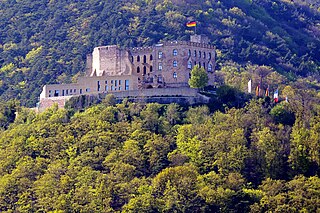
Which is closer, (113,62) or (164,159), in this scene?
(164,159)

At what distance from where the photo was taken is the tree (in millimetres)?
100000

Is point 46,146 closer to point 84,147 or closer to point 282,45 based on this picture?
point 84,147

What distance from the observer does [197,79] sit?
328 feet

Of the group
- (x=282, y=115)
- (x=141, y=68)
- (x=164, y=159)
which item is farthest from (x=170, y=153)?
(x=141, y=68)

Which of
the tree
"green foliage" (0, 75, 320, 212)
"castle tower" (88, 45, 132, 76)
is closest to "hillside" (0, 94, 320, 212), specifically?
"green foliage" (0, 75, 320, 212)

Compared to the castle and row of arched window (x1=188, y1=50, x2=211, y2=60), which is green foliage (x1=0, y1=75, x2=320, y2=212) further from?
row of arched window (x1=188, y1=50, x2=211, y2=60)

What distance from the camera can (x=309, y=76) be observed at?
14025 centimetres

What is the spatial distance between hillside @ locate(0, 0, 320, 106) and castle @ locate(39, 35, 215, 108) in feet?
80.6

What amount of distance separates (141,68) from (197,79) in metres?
6.31

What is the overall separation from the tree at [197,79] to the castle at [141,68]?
182 cm

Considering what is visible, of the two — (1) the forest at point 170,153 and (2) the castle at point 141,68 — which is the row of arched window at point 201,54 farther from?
(1) the forest at point 170,153

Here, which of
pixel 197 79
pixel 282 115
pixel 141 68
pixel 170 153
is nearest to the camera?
pixel 170 153

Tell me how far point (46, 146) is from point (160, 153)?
10.1 m

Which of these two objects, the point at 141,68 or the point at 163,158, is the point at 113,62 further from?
the point at 163,158
